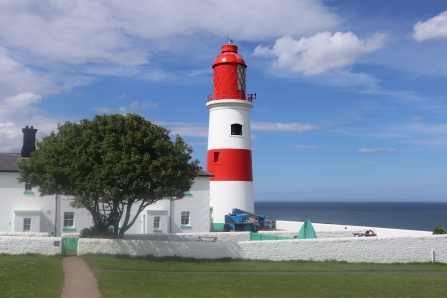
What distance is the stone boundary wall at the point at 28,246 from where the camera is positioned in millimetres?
20234

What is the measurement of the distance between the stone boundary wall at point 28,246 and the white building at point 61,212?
5659 millimetres

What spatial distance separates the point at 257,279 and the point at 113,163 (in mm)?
8012

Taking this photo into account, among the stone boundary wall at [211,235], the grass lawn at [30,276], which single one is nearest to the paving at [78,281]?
the grass lawn at [30,276]

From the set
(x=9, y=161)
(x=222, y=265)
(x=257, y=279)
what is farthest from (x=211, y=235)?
(x=9, y=161)

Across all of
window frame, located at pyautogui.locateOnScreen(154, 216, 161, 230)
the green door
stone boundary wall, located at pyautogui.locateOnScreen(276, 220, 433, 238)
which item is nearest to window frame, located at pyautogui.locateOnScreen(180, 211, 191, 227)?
window frame, located at pyautogui.locateOnScreen(154, 216, 161, 230)

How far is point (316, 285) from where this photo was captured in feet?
50.1

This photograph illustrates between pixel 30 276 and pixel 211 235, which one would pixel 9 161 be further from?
pixel 30 276

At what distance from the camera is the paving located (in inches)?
507

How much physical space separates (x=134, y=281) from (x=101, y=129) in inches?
338

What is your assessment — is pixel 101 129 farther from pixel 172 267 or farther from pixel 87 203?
pixel 172 267

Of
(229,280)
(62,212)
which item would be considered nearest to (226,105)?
(62,212)

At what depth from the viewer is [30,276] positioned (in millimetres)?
14953

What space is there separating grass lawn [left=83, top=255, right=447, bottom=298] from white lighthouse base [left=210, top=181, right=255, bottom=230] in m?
10.9

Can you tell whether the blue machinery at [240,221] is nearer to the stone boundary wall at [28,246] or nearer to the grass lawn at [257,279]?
the grass lawn at [257,279]
